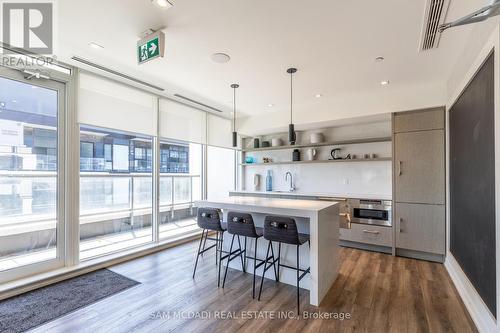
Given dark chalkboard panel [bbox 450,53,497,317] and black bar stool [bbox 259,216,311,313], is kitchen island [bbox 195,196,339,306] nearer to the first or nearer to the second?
black bar stool [bbox 259,216,311,313]

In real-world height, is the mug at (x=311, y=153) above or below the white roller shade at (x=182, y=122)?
below

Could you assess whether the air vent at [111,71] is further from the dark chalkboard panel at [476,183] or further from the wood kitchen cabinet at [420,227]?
the wood kitchen cabinet at [420,227]

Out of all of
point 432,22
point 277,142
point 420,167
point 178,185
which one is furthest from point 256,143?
point 432,22

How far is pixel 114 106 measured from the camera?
361 cm

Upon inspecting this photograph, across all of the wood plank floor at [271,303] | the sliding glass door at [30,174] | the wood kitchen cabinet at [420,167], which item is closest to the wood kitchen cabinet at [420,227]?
the wood kitchen cabinet at [420,167]

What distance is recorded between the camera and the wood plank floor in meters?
2.15

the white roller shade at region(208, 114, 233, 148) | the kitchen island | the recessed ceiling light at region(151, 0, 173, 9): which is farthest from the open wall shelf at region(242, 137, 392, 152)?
the recessed ceiling light at region(151, 0, 173, 9)

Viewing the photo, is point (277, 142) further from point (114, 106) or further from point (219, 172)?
point (114, 106)

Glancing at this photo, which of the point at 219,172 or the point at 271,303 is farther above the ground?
the point at 219,172

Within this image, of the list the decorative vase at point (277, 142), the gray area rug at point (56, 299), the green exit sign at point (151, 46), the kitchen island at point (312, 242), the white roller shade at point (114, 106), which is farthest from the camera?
the decorative vase at point (277, 142)

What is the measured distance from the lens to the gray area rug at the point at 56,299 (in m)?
2.22

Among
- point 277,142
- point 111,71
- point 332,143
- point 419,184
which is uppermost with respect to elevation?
point 111,71

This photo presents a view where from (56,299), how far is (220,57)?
3.30 m

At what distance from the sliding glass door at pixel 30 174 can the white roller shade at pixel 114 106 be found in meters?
0.26
